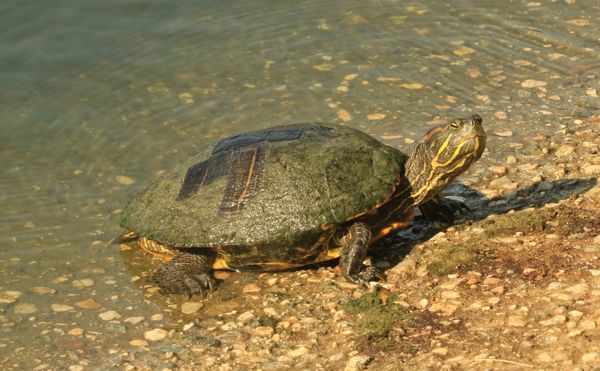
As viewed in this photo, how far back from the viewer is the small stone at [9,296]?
662 centimetres

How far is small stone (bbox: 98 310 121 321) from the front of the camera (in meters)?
Answer: 6.26

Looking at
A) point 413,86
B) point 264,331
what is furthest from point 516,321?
A: point 413,86

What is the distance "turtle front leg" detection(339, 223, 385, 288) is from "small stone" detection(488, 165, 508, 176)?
6.49 ft

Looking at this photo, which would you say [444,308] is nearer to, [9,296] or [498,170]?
[498,170]

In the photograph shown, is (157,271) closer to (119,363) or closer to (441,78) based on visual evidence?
(119,363)

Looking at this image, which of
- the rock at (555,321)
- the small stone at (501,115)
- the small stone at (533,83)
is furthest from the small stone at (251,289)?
the small stone at (533,83)

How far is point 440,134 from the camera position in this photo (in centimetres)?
656

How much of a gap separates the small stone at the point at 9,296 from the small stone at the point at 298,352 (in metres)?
2.57

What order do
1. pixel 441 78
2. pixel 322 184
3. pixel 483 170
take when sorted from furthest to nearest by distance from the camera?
pixel 441 78
pixel 483 170
pixel 322 184

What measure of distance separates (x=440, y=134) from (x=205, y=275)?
2.19 metres

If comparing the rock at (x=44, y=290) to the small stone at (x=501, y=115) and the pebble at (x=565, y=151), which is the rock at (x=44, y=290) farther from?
the small stone at (x=501, y=115)

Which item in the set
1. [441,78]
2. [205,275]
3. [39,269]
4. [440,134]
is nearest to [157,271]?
[205,275]

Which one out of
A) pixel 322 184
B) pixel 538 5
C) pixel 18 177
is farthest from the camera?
pixel 538 5

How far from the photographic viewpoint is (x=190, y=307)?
6312 millimetres
